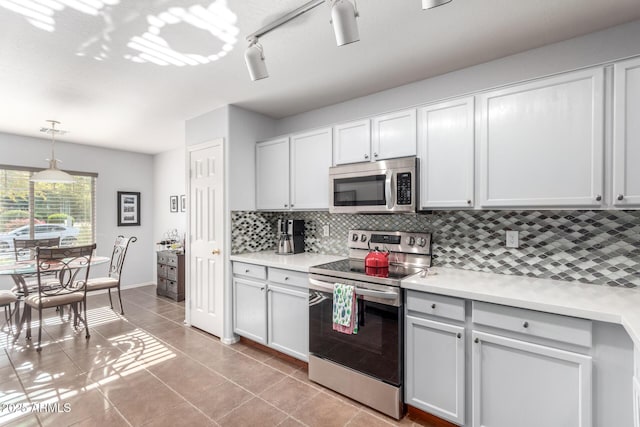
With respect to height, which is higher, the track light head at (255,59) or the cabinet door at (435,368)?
the track light head at (255,59)

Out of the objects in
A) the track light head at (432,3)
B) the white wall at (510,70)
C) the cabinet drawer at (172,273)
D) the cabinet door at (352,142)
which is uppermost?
the white wall at (510,70)

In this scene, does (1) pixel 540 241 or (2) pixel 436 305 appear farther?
(1) pixel 540 241

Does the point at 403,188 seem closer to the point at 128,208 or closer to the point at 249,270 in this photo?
the point at 249,270

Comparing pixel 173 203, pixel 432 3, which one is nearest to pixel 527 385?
pixel 432 3

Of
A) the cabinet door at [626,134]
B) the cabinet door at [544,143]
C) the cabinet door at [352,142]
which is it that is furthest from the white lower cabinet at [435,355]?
the cabinet door at [352,142]

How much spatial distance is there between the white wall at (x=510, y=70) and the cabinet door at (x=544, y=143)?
0.40m

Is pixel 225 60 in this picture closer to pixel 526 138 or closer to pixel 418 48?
pixel 418 48

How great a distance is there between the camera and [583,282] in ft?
6.40

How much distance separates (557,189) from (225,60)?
92.4 inches

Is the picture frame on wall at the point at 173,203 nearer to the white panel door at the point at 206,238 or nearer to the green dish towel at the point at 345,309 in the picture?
the white panel door at the point at 206,238

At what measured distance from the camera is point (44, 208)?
15.3ft

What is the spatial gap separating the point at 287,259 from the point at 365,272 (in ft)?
3.10

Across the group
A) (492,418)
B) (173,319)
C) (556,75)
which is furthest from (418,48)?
(173,319)

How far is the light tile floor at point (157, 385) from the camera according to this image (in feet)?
6.75
